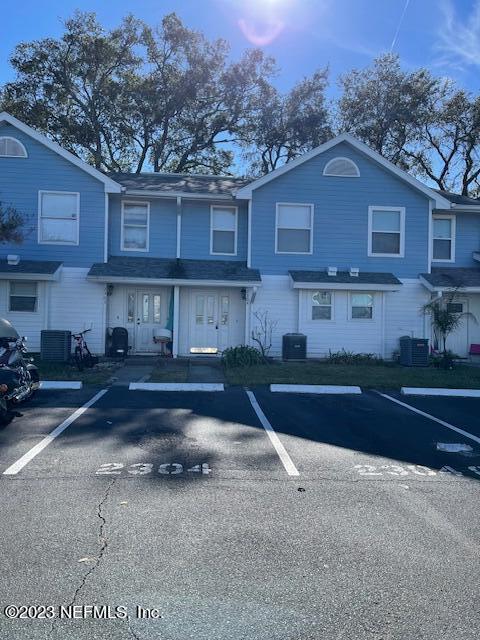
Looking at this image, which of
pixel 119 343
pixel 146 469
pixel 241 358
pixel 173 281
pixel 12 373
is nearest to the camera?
pixel 146 469

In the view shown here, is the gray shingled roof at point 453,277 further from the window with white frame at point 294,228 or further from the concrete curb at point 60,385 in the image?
the concrete curb at point 60,385

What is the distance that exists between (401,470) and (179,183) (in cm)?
1485

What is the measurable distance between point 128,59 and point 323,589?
33.2 m

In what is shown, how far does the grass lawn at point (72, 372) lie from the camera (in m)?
12.9

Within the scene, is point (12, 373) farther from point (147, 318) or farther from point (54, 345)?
point (147, 318)

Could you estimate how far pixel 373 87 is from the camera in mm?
31188

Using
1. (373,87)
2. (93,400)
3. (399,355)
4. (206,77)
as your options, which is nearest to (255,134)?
(206,77)

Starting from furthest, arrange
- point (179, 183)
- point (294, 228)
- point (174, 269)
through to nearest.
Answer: point (179, 183) < point (294, 228) < point (174, 269)


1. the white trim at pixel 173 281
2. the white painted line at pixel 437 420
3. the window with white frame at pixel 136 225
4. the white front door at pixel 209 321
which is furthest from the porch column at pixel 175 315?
the white painted line at pixel 437 420

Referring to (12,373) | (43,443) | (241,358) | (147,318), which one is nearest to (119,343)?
(147,318)

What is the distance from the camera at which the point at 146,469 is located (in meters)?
6.16

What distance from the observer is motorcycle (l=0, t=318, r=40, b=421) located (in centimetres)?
792

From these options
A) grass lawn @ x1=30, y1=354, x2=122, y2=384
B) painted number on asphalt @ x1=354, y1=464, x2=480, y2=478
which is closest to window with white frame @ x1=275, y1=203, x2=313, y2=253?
grass lawn @ x1=30, y1=354, x2=122, y2=384

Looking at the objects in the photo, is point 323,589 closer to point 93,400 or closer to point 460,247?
point 93,400
